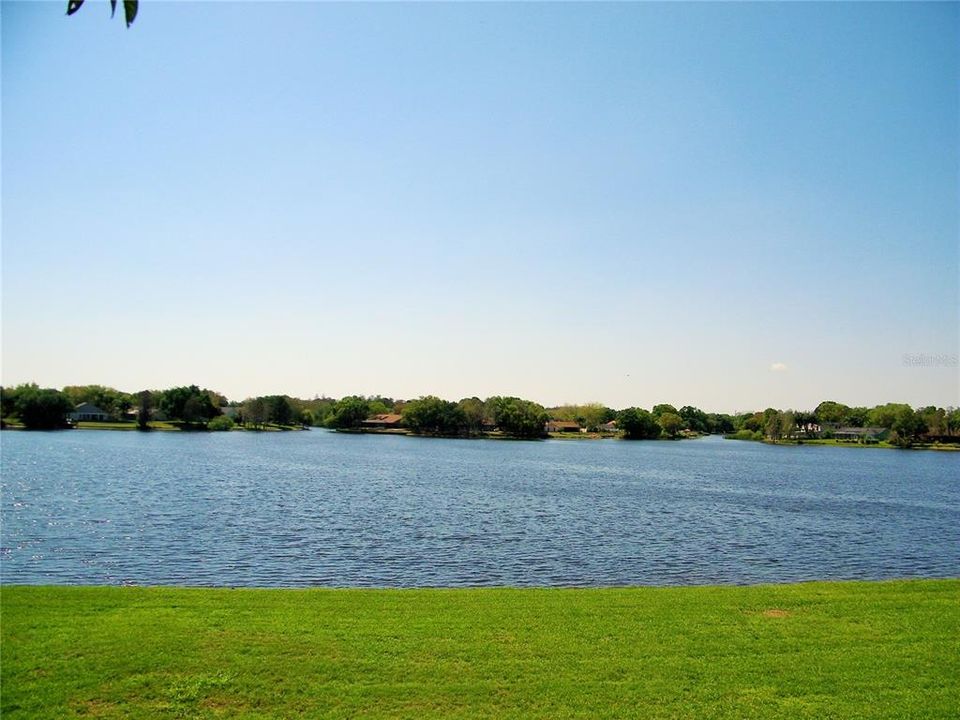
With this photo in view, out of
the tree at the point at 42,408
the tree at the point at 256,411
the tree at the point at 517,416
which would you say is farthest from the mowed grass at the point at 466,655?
the tree at the point at 256,411

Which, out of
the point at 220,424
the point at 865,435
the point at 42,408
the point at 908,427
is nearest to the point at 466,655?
the point at 42,408

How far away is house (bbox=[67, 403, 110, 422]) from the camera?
164 meters

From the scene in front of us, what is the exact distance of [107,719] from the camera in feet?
29.5

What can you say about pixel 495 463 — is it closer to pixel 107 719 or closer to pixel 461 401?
pixel 107 719

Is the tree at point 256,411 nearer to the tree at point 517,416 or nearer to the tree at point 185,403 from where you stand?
the tree at point 185,403

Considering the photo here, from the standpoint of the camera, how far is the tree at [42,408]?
137 m

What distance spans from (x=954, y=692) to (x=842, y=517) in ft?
108

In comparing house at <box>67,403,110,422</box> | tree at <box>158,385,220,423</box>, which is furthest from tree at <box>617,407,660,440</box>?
house at <box>67,403,110,422</box>

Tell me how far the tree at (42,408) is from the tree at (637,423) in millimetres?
146612

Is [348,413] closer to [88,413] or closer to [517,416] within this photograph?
[517,416]

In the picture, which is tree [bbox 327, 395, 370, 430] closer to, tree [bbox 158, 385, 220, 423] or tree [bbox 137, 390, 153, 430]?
tree [bbox 158, 385, 220, 423]

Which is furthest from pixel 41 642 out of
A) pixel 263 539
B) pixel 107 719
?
pixel 263 539

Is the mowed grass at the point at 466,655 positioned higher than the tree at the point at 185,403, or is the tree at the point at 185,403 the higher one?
the tree at the point at 185,403

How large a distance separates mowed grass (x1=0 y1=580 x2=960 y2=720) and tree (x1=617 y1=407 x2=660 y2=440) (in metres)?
181
